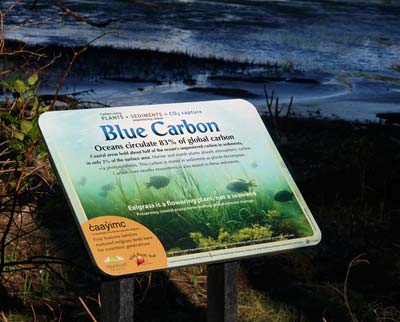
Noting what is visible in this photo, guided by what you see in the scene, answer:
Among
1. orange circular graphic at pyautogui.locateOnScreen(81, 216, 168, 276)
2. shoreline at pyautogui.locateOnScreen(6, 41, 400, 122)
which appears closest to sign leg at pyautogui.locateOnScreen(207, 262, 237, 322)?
orange circular graphic at pyautogui.locateOnScreen(81, 216, 168, 276)

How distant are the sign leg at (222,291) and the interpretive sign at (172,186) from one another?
0.12 meters

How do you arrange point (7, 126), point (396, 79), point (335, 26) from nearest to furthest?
point (7, 126) < point (396, 79) < point (335, 26)

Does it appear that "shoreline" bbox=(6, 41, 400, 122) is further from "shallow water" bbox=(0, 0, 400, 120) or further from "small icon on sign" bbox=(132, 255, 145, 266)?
"small icon on sign" bbox=(132, 255, 145, 266)

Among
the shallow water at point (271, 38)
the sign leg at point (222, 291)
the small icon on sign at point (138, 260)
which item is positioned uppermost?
the small icon on sign at point (138, 260)

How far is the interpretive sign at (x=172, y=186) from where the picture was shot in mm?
3434

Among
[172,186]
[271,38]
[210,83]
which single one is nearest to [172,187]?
[172,186]

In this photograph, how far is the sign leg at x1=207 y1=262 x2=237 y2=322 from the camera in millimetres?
3650

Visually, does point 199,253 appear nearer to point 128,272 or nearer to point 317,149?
point 128,272

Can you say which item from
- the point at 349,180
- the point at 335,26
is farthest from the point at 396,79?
the point at 349,180

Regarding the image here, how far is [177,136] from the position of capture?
12.4ft

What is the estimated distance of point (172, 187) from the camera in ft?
11.8

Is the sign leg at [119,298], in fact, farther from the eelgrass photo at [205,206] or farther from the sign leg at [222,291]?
the sign leg at [222,291]

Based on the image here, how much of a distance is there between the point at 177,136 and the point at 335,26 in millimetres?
11592

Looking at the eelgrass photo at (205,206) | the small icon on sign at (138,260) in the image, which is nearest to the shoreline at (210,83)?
the eelgrass photo at (205,206)
